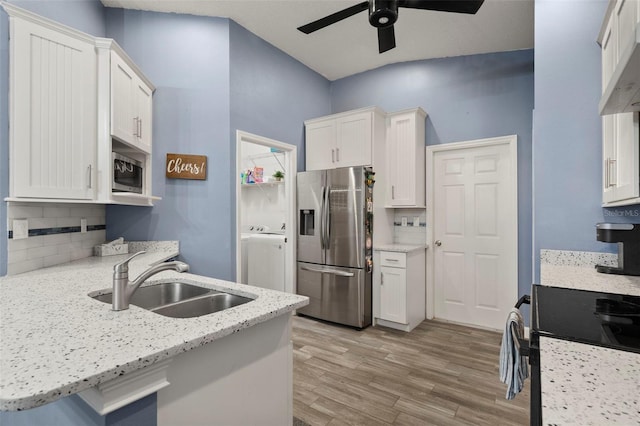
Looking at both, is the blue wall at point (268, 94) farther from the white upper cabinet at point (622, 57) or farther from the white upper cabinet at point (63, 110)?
the white upper cabinet at point (622, 57)

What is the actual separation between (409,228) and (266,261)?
186 centimetres

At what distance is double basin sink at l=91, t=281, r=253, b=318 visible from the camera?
5.10 ft

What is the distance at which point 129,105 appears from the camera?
2.46 metres

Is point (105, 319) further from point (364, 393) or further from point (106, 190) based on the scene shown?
point (364, 393)

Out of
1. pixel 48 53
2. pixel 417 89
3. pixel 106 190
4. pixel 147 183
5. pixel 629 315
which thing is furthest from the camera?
pixel 417 89

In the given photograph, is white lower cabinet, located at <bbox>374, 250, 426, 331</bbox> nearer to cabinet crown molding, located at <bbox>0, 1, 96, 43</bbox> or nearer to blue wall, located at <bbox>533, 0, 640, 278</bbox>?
blue wall, located at <bbox>533, 0, 640, 278</bbox>

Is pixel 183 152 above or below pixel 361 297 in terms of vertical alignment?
above

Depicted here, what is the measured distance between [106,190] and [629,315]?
2.77m

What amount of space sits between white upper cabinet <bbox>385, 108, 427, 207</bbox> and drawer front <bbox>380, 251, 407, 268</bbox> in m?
0.62

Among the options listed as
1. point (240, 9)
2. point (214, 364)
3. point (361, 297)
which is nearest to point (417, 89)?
point (240, 9)

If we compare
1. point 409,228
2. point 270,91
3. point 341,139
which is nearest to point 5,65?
point 270,91

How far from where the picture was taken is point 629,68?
91cm

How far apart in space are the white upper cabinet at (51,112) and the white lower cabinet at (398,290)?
2.72 m

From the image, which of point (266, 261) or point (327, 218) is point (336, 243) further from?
point (266, 261)
